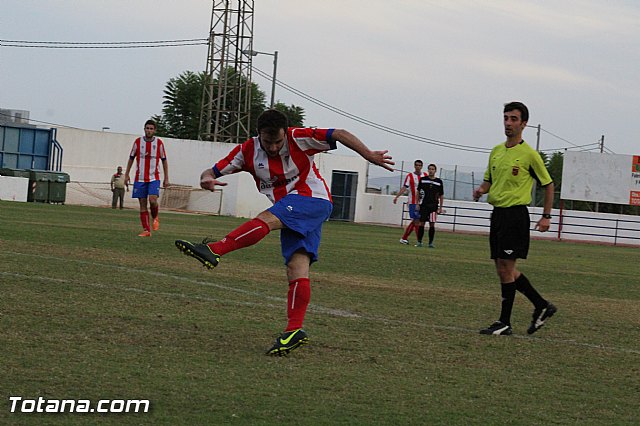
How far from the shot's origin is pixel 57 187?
4272cm

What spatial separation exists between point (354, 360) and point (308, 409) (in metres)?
1.58

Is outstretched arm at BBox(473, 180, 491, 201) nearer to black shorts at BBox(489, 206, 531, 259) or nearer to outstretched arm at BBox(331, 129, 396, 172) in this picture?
black shorts at BBox(489, 206, 531, 259)

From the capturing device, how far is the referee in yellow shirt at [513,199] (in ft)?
29.7

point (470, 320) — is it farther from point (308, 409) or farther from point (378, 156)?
point (308, 409)

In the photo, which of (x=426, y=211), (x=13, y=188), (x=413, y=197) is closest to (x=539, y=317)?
(x=426, y=211)

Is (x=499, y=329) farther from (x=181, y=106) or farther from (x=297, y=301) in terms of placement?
(x=181, y=106)

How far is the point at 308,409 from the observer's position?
535 cm

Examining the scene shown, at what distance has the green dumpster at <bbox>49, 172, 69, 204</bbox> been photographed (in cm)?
4259

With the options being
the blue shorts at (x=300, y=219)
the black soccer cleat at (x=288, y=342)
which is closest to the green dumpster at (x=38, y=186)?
the blue shorts at (x=300, y=219)

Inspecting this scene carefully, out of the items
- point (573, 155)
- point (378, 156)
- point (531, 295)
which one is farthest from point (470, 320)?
point (573, 155)

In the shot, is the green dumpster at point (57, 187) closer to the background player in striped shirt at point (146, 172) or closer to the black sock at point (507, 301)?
the background player in striped shirt at point (146, 172)

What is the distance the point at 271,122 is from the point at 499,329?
114 inches

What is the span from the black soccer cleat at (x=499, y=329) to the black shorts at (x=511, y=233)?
59 cm

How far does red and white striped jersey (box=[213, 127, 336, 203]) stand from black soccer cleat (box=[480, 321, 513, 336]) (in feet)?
6.97
